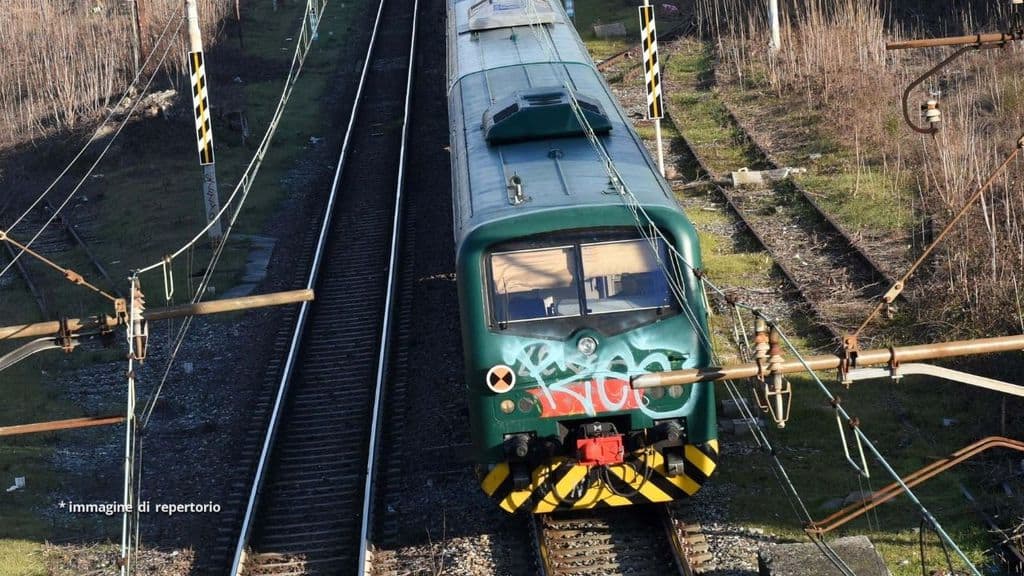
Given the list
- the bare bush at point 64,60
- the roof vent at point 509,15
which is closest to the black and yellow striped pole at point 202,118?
the roof vent at point 509,15

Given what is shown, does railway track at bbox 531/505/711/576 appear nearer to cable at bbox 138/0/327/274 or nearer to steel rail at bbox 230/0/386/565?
steel rail at bbox 230/0/386/565

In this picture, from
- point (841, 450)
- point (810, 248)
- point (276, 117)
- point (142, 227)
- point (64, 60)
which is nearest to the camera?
point (841, 450)

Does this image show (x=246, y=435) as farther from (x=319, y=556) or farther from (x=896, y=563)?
(x=896, y=563)

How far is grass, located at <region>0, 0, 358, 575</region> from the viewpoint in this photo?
12.9 metres

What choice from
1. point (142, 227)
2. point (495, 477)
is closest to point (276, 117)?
point (142, 227)

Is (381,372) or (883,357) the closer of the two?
(883,357)

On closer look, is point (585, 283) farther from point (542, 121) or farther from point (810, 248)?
point (810, 248)

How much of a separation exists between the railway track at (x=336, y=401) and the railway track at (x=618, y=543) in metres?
1.57

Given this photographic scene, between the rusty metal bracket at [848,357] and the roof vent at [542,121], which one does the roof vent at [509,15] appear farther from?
the rusty metal bracket at [848,357]

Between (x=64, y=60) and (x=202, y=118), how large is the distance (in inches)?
459

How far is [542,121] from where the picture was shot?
11.8 m

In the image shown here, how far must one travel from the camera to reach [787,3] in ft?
92.2

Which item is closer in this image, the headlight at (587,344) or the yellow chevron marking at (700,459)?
the headlight at (587,344)

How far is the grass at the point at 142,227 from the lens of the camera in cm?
1291
